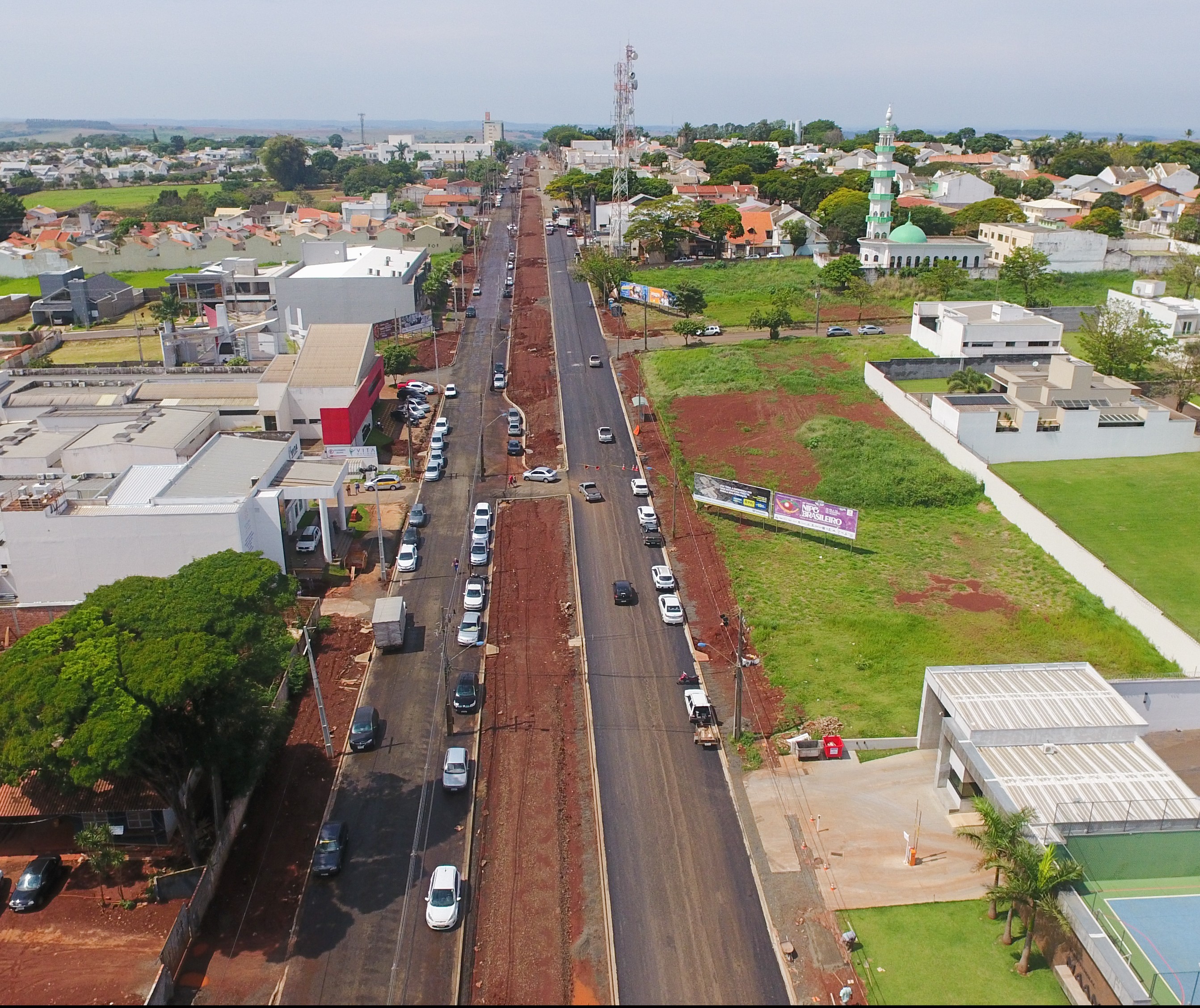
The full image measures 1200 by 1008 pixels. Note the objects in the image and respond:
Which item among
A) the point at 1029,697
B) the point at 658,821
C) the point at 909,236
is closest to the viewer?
the point at 658,821

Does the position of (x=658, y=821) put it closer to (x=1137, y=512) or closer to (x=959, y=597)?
(x=959, y=597)

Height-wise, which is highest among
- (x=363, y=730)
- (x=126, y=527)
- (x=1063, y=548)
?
(x=126, y=527)

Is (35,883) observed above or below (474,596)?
below

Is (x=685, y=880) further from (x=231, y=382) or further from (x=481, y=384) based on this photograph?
(x=481, y=384)

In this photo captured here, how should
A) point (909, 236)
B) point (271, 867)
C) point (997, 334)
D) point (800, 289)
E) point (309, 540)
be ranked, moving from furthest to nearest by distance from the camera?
point (909, 236), point (800, 289), point (997, 334), point (309, 540), point (271, 867)

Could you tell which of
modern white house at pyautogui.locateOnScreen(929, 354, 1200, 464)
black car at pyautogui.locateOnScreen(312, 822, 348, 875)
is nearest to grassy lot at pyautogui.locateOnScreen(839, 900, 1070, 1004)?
black car at pyautogui.locateOnScreen(312, 822, 348, 875)

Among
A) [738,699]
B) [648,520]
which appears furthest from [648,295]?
[738,699]
